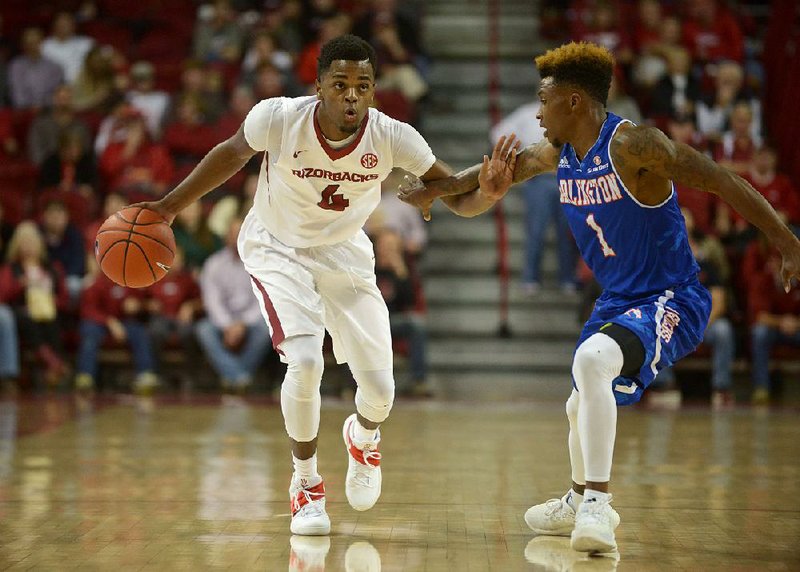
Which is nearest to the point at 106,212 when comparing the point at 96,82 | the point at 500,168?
the point at 96,82

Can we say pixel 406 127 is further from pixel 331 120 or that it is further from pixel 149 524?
pixel 149 524

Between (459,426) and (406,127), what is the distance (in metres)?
3.60

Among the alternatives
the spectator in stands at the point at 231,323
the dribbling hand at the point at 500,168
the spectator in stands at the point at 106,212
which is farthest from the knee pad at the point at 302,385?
the spectator in stands at the point at 106,212

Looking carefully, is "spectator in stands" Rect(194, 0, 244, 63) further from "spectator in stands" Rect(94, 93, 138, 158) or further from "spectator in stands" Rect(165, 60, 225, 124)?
"spectator in stands" Rect(94, 93, 138, 158)

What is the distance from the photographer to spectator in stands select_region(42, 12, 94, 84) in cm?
1236

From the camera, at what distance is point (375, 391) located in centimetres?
A: 481

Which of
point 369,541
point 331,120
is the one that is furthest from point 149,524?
point 331,120

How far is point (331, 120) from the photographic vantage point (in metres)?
4.57

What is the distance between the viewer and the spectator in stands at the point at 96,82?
1209cm

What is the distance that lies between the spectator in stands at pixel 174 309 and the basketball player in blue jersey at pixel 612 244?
5.94 meters

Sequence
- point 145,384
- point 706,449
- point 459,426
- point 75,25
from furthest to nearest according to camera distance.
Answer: point 75,25, point 145,384, point 459,426, point 706,449

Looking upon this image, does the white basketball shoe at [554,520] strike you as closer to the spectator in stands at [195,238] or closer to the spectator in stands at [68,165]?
the spectator in stands at [195,238]

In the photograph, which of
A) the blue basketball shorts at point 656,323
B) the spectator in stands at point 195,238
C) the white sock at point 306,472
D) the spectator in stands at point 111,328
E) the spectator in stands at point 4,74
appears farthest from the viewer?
the spectator in stands at point 4,74

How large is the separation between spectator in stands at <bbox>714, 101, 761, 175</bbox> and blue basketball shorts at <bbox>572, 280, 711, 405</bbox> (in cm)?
681
